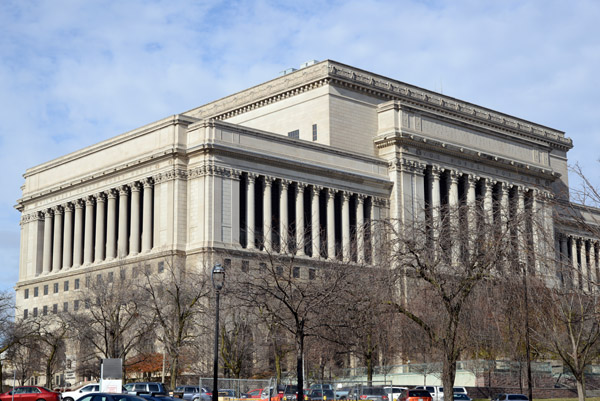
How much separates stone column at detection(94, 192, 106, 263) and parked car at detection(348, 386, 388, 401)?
Answer: 59329mm

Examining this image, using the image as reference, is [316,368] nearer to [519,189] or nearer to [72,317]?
[72,317]

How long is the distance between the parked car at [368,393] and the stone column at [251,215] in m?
42.8

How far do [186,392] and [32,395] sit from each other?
11.0 metres

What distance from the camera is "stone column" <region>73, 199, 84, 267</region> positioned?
367 ft

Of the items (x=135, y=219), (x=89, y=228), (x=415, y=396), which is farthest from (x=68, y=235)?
(x=415, y=396)

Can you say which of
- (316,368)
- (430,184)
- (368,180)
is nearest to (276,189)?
(368,180)

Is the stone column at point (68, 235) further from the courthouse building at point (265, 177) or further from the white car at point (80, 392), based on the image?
the white car at point (80, 392)

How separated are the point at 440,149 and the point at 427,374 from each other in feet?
153

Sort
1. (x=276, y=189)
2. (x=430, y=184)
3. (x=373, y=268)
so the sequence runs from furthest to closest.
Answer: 1. (x=430, y=184)
2. (x=276, y=189)
3. (x=373, y=268)

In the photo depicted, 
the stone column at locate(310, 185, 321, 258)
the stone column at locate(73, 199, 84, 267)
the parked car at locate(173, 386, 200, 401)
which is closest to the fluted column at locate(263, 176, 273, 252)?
the stone column at locate(310, 185, 321, 258)

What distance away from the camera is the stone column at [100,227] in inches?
4257

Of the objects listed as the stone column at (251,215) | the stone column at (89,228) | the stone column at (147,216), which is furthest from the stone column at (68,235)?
the stone column at (251,215)

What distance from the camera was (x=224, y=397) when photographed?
182ft

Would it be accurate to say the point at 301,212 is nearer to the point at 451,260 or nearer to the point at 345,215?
the point at 345,215
